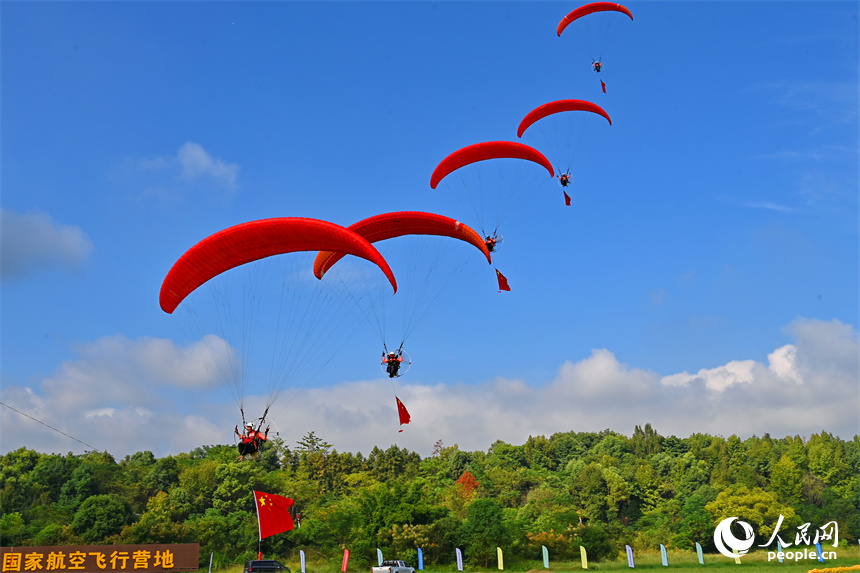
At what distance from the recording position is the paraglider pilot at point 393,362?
2194 cm

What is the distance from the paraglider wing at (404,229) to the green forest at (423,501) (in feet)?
71.9

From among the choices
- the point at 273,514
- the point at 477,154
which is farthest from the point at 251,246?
the point at 477,154

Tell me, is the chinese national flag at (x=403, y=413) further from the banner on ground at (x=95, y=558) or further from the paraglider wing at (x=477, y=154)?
the banner on ground at (x=95, y=558)

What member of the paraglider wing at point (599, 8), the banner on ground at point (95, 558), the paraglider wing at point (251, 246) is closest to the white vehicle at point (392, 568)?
the banner on ground at point (95, 558)

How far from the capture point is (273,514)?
21812 millimetres

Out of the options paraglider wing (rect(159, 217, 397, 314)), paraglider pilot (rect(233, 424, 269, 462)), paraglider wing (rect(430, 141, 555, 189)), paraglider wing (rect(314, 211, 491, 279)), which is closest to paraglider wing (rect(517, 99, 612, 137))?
paraglider wing (rect(430, 141, 555, 189))

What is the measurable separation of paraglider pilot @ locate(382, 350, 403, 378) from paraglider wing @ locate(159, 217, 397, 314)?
4463 millimetres

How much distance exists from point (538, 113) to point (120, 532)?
122ft

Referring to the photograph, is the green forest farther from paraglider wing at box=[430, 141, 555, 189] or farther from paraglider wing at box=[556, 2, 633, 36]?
paraglider wing at box=[556, 2, 633, 36]

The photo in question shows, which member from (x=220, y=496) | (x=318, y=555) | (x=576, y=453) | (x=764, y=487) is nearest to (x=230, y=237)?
(x=318, y=555)

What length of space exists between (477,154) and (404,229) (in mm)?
4652

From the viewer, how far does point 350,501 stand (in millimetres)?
49406

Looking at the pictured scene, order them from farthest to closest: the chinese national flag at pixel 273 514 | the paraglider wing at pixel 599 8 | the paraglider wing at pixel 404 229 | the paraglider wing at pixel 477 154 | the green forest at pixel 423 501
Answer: the green forest at pixel 423 501, the paraglider wing at pixel 599 8, the paraglider wing at pixel 477 154, the paraglider wing at pixel 404 229, the chinese national flag at pixel 273 514

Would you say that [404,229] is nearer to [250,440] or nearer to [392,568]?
[250,440]
